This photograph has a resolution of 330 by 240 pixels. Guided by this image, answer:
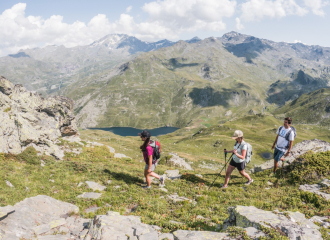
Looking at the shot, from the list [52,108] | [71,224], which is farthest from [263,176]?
[52,108]

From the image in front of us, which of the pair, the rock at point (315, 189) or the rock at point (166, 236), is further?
the rock at point (315, 189)

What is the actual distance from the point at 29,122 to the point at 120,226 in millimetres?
26617

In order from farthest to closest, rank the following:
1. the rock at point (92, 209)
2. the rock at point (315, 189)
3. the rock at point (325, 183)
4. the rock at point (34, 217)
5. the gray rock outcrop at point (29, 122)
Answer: the gray rock outcrop at point (29, 122), the rock at point (325, 183), the rock at point (92, 209), the rock at point (315, 189), the rock at point (34, 217)

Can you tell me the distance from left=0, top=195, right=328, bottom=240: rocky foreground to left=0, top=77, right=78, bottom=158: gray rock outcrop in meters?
14.1

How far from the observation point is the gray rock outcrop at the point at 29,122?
21.1 m

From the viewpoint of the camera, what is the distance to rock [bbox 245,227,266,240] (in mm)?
6711

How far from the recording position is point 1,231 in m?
8.20

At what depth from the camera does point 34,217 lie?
986 centimetres

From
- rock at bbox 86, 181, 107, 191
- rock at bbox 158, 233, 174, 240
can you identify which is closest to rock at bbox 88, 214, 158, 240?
rock at bbox 158, 233, 174, 240

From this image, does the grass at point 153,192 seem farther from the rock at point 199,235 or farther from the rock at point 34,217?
the rock at point 34,217

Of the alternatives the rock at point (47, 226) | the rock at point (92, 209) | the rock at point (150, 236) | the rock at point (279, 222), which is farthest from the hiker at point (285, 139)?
the rock at point (47, 226)

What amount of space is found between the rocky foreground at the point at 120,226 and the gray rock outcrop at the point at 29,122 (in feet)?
46.4

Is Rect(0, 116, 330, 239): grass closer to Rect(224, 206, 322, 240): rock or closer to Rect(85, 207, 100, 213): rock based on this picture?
Rect(85, 207, 100, 213): rock

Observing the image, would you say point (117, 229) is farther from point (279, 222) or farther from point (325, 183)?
point (325, 183)
